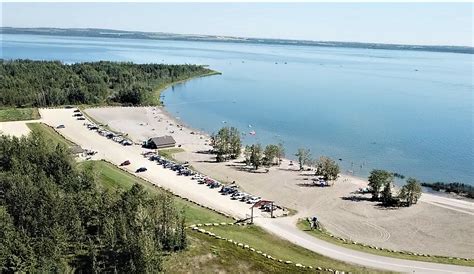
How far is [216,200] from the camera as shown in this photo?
66.3 m

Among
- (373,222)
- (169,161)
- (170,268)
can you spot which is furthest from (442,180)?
(170,268)

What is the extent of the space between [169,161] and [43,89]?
2841 inches

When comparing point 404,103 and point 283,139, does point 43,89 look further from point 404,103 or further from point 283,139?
point 404,103

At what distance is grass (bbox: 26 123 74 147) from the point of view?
301ft

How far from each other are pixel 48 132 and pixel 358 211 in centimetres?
6733

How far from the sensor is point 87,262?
40406 millimetres

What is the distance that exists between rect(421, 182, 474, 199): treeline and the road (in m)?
6.49

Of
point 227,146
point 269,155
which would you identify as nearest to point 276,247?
point 269,155

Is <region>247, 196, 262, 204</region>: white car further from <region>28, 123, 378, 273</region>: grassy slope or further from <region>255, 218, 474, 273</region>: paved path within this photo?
<region>255, 218, 474, 273</region>: paved path

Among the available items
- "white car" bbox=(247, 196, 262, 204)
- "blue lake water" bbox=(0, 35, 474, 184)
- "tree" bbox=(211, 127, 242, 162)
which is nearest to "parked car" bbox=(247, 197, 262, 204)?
"white car" bbox=(247, 196, 262, 204)

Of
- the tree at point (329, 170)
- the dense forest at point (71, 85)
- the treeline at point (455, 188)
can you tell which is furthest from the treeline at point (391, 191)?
the dense forest at point (71, 85)

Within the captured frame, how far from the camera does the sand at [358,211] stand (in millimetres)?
56375

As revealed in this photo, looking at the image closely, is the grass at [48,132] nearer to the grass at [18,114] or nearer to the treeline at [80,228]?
the grass at [18,114]

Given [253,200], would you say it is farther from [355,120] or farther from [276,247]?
[355,120]
